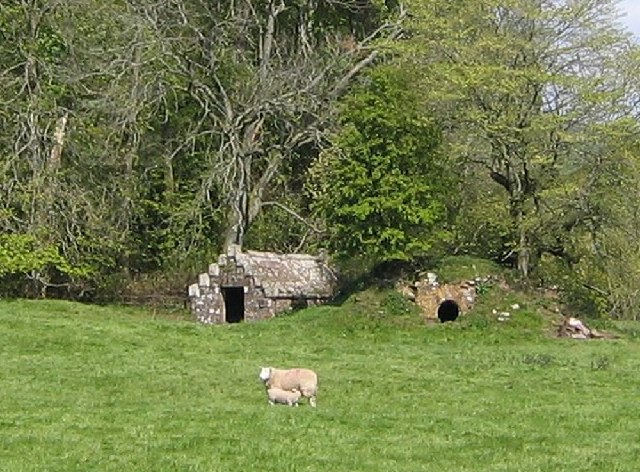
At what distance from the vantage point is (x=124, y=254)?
4128 cm

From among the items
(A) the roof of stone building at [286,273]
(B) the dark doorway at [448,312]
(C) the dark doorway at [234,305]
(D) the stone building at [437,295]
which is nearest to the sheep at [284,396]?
(D) the stone building at [437,295]

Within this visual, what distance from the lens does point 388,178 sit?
32.6 meters

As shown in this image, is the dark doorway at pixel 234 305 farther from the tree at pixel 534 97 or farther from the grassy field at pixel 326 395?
the tree at pixel 534 97

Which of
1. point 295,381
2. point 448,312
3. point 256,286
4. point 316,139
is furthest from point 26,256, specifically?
point 295,381

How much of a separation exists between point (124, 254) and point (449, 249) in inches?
488

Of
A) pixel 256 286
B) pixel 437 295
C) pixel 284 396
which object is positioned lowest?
pixel 284 396

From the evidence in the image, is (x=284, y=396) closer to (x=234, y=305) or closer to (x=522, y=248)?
(x=522, y=248)

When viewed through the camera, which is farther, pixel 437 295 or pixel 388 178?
pixel 388 178

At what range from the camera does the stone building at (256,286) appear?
3512 cm

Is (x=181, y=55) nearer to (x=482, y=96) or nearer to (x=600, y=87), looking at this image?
(x=482, y=96)

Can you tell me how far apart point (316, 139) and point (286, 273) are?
23.1ft

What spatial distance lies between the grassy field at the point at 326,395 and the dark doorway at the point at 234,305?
483 centimetres

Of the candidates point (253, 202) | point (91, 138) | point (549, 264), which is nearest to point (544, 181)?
point (549, 264)

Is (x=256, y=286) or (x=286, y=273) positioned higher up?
(x=286, y=273)
